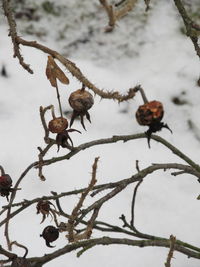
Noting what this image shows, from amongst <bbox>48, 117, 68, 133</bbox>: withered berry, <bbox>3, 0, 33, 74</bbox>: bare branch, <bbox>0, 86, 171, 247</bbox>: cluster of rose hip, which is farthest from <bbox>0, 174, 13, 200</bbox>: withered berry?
<bbox>3, 0, 33, 74</bbox>: bare branch

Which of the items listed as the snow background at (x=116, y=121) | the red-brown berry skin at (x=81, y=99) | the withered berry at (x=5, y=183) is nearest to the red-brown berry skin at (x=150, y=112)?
the red-brown berry skin at (x=81, y=99)

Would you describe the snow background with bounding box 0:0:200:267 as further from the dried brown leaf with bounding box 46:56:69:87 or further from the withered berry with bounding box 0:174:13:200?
the dried brown leaf with bounding box 46:56:69:87

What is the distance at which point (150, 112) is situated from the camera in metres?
0.93

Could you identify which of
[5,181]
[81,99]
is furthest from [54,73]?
[5,181]

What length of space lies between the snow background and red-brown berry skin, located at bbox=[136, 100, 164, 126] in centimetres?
57

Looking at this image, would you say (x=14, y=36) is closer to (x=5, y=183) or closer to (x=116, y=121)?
(x=5, y=183)

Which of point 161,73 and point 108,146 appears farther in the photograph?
point 161,73

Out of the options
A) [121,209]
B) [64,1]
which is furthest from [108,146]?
[64,1]

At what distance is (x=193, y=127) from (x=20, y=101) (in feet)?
2.74

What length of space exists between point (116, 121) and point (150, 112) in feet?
4.87

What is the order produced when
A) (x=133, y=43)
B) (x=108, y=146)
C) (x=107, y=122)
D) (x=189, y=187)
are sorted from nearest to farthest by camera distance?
(x=189, y=187) → (x=108, y=146) → (x=107, y=122) → (x=133, y=43)

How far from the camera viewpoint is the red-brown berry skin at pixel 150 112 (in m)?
0.93

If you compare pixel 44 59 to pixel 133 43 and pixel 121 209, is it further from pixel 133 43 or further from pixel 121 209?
pixel 121 209

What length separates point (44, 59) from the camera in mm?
2691
